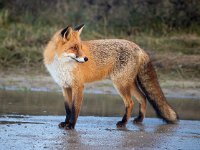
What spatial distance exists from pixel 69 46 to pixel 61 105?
8.23ft

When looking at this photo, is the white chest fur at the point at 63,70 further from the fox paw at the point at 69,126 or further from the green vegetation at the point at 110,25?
the green vegetation at the point at 110,25

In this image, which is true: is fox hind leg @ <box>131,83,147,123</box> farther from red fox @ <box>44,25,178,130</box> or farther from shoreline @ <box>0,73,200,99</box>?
shoreline @ <box>0,73,200,99</box>

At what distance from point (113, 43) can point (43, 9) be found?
816 centimetres

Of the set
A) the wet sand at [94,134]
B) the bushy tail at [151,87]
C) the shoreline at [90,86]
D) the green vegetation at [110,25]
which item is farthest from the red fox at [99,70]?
the green vegetation at [110,25]

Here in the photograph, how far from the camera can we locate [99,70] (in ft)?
32.8

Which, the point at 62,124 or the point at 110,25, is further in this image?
the point at 110,25

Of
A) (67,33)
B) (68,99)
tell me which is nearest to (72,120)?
(68,99)

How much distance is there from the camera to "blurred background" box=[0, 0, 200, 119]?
13883mm

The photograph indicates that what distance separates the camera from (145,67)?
1028 centimetres

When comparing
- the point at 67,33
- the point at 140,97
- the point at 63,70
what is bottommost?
the point at 140,97

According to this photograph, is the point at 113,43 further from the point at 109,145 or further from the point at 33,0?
the point at 33,0

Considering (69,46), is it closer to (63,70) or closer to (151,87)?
(63,70)

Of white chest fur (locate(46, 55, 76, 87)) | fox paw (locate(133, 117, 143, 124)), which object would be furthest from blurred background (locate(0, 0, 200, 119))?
white chest fur (locate(46, 55, 76, 87))

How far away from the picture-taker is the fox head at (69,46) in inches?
367
